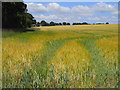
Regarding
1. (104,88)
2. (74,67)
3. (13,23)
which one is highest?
(13,23)

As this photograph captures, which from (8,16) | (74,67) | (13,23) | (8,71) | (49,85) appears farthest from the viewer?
(13,23)

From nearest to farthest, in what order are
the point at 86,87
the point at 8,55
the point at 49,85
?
the point at 86,87, the point at 49,85, the point at 8,55

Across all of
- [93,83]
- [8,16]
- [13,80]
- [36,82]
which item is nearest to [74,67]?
[93,83]

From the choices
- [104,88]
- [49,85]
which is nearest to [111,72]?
[104,88]

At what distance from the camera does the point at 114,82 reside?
2066mm

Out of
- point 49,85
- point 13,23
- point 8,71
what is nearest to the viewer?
point 49,85

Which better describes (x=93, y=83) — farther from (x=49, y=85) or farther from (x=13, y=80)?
(x=13, y=80)

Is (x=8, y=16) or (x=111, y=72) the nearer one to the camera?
(x=111, y=72)

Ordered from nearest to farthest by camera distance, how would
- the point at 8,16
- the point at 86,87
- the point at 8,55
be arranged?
1. the point at 86,87
2. the point at 8,55
3. the point at 8,16

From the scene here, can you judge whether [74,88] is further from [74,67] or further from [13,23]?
[13,23]

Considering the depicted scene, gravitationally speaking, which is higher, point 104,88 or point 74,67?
point 74,67

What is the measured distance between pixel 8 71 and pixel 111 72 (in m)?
1.99

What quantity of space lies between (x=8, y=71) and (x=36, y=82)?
71 cm

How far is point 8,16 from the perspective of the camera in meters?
17.1
